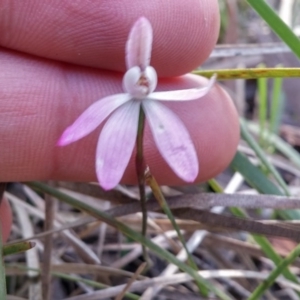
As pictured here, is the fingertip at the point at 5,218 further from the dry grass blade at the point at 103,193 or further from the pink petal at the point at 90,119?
the pink petal at the point at 90,119

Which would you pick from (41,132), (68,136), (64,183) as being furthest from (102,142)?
(64,183)

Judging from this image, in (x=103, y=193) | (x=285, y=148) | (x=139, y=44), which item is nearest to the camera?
(x=139, y=44)

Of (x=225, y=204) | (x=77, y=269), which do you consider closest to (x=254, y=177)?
(x=225, y=204)

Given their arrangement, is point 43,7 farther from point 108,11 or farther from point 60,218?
point 60,218

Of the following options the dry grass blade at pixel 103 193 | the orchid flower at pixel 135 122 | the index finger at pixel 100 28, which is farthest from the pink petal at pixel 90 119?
the dry grass blade at pixel 103 193

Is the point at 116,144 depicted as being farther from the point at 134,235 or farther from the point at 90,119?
the point at 134,235

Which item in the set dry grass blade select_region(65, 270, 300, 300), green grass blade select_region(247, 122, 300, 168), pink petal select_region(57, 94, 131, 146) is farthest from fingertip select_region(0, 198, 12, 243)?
green grass blade select_region(247, 122, 300, 168)
